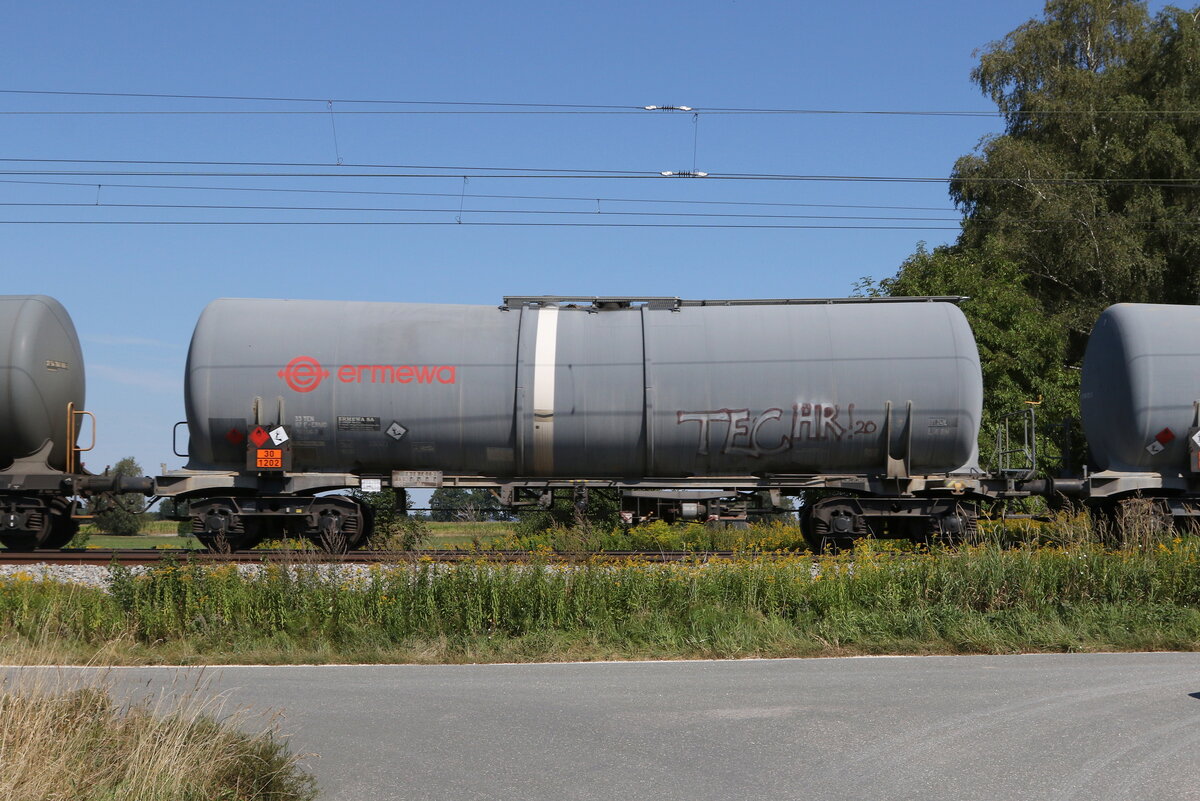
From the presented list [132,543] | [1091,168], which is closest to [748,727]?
[132,543]

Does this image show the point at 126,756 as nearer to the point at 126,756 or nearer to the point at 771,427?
the point at 126,756

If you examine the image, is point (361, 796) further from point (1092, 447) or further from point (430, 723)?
point (1092, 447)

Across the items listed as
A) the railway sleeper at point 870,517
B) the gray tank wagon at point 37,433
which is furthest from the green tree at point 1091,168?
the gray tank wagon at point 37,433

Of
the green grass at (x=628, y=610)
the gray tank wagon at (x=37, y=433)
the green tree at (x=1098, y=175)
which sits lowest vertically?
the green grass at (x=628, y=610)

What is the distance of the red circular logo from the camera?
16375mm

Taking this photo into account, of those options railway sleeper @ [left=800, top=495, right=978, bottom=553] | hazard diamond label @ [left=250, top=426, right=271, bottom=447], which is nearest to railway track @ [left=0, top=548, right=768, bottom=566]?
hazard diamond label @ [left=250, top=426, right=271, bottom=447]

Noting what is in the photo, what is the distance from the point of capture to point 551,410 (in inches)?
645

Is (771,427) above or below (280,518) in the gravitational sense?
above

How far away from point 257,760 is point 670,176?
52.0 feet

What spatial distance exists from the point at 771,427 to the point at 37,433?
11.6 meters

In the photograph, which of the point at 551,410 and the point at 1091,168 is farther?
the point at 1091,168

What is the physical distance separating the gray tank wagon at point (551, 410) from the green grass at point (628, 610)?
4614 millimetres

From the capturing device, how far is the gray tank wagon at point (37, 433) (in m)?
16.7

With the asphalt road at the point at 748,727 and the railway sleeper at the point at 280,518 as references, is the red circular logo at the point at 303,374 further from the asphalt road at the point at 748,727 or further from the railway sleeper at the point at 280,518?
the asphalt road at the point at 748,727
